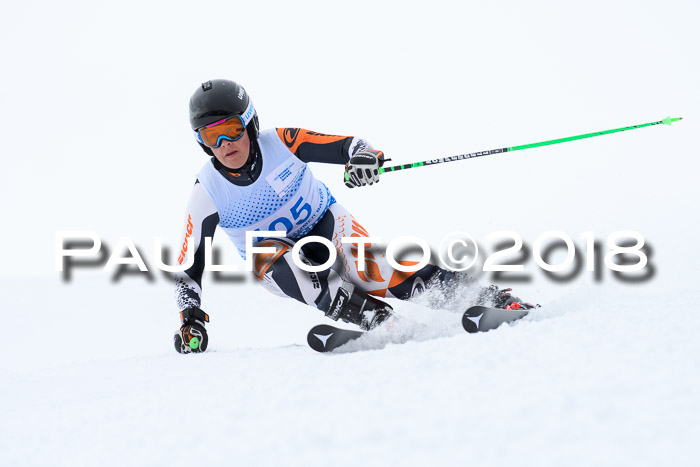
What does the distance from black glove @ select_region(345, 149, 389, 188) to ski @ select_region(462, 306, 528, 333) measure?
33.0 inches

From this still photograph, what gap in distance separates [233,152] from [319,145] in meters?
0.45

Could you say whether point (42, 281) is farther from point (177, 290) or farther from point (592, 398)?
point (592, 398)

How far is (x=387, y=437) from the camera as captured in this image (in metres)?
1.26

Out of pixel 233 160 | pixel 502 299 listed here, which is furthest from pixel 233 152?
pixel 502 299

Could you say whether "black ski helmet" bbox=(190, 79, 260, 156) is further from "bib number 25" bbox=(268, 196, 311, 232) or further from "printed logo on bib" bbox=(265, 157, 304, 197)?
"bib number 25" bbox=(268, 196, 311, 232)

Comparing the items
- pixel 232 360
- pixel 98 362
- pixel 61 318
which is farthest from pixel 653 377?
pixel 61 318

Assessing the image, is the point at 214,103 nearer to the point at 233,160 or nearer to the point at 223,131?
the point at 223,131

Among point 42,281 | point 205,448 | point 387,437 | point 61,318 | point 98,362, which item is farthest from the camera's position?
point 42,281

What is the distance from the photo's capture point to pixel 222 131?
10.1 ft

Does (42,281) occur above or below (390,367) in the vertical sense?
below

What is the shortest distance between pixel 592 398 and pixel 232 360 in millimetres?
1634

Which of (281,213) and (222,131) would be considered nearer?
(222,131)

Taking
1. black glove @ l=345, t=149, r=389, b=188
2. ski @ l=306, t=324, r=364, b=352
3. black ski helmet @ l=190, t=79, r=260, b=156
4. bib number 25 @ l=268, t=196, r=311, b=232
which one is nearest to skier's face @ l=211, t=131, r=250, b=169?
black ski helmet @ l=190, t=79, r=260, b=156

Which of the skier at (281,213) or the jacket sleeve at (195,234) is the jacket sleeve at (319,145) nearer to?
the skier at (281,213)
